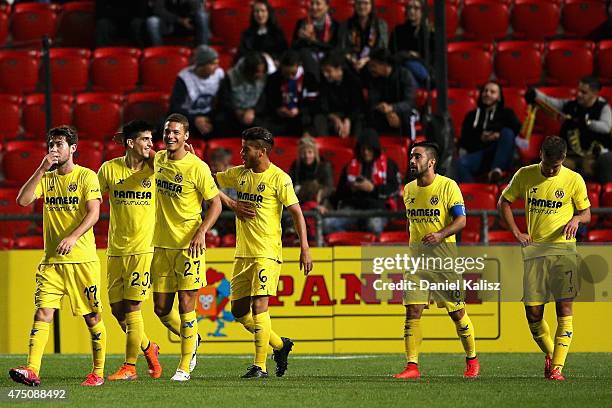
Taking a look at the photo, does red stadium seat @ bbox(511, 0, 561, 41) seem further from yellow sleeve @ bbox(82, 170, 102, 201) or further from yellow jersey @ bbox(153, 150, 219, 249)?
Result: yellow sleeve @ bbox(82, 170, 102, 201)

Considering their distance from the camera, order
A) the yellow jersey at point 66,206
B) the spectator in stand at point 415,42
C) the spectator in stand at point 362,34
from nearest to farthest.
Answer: the yellow jersey at point 66,206
the spectator in stand at point 415,42
the spectator in stand at point 362,34

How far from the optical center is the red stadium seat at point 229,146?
16.6 m

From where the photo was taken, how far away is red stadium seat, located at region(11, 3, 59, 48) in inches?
811

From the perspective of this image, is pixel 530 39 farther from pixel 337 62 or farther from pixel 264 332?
pixel 264 332

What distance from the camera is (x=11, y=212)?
653 inches

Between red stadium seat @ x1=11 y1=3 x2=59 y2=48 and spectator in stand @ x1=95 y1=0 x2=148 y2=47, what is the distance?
107 centimetres

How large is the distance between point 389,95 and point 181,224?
677 cm

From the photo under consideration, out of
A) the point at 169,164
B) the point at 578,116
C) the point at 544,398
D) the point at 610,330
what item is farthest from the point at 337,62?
the point at 544,398

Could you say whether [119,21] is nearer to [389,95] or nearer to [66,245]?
[389,95]

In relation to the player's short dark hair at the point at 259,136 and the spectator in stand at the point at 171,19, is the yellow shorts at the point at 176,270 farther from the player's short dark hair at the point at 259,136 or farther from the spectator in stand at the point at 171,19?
the spectator in stand at the point at 171,19

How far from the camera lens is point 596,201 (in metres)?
15.7

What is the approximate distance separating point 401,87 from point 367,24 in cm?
127

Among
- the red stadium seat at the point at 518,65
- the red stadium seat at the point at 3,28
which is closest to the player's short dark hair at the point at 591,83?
the red stadium seat at the point at 518,65

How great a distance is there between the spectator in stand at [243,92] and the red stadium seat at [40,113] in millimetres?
2586
